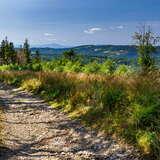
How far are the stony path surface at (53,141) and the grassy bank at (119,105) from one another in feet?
1.18

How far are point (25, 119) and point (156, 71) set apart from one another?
450cm

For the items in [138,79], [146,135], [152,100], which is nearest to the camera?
[146,135]

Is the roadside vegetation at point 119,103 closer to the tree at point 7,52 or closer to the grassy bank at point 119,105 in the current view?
the grassy bank at point 119,105

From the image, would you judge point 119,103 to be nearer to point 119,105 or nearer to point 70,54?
point 119,105

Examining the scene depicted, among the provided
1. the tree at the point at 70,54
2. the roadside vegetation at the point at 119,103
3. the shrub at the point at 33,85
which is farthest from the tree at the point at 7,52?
the roadside vegetation at the point at 119,103

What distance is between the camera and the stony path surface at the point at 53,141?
26.2 ft

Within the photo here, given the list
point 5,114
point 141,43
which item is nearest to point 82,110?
point 5,114

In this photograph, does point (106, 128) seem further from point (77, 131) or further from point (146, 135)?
point (146, 135)

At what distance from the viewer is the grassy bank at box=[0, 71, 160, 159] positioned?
26.6 ft

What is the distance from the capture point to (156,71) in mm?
11906

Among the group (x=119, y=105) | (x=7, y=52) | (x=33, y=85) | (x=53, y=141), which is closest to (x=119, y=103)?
(x=119, y=105)

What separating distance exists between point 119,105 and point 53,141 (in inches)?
88.4

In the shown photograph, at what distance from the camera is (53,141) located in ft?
30.8

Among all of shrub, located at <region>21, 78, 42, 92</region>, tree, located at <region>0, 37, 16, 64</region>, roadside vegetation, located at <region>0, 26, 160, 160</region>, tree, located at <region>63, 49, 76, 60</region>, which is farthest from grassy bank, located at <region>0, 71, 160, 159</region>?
tree, located at <region>0, 37, 16, 64</region>
